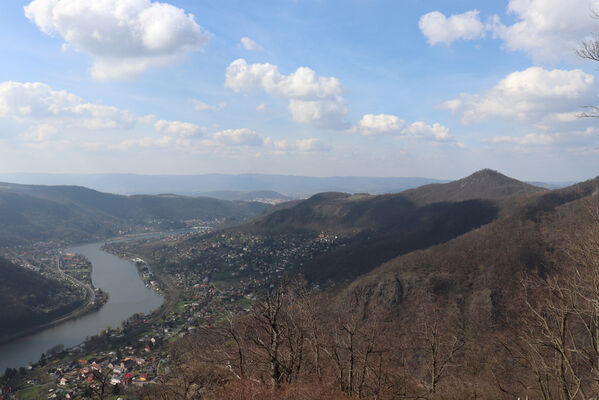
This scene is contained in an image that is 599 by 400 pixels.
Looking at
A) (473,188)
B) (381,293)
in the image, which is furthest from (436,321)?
(473,188)

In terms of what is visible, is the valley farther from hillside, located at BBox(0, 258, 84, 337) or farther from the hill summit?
hillside, located at BBox(0, 258, 84, 337)

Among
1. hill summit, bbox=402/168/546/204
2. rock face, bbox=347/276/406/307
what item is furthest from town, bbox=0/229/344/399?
hill summit, bbox=402/168/546/204

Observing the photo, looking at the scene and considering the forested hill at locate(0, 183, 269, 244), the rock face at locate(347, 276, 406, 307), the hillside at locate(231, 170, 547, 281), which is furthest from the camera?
the forested hill at locate(0, 183, 269, 244)

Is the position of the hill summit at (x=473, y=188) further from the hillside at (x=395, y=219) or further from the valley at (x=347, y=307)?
the valley at (x=347, y=307)

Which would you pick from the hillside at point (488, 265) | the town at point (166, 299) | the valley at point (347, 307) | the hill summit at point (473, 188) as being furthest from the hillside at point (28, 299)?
the hill summit at point (473, 188)

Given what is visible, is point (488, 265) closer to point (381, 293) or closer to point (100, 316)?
point (381, 293)
